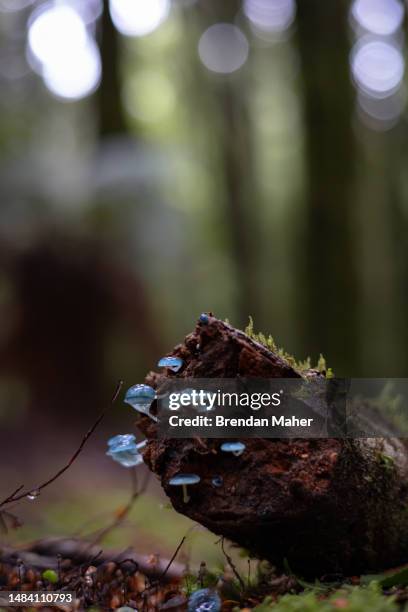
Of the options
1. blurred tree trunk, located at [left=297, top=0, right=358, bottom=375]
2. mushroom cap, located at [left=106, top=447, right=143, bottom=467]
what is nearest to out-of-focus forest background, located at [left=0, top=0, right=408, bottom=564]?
blurred tree trunk, located at [left=297, top=0, right=358, bottom=375]

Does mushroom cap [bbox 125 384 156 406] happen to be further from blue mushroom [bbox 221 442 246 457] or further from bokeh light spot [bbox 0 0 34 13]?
bokeh light spot [bbox 0 0 34 13]

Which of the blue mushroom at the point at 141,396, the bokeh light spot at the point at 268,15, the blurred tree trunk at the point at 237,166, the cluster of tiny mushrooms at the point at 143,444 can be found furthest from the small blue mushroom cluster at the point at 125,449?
the bokeh light spot at the point at 268,15

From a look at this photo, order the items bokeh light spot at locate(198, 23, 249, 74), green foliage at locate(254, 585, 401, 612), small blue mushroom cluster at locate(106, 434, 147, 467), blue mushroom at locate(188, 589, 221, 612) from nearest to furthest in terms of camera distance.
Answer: green foliage at locate(254, 585, 401, 612) → blue mushroom at locate(188, 589, 221, 612) → small blue mushroom cluster at locate(106, 434, 147, 467) → bokeh light spot at locate(198, 23, 249, 74)

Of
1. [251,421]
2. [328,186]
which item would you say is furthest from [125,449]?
[328,186]

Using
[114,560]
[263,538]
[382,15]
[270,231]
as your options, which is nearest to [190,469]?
[263,538]

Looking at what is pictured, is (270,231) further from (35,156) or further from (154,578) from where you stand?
(154,578)

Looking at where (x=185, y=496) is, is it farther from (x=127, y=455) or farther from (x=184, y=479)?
(x=127, y=455)
